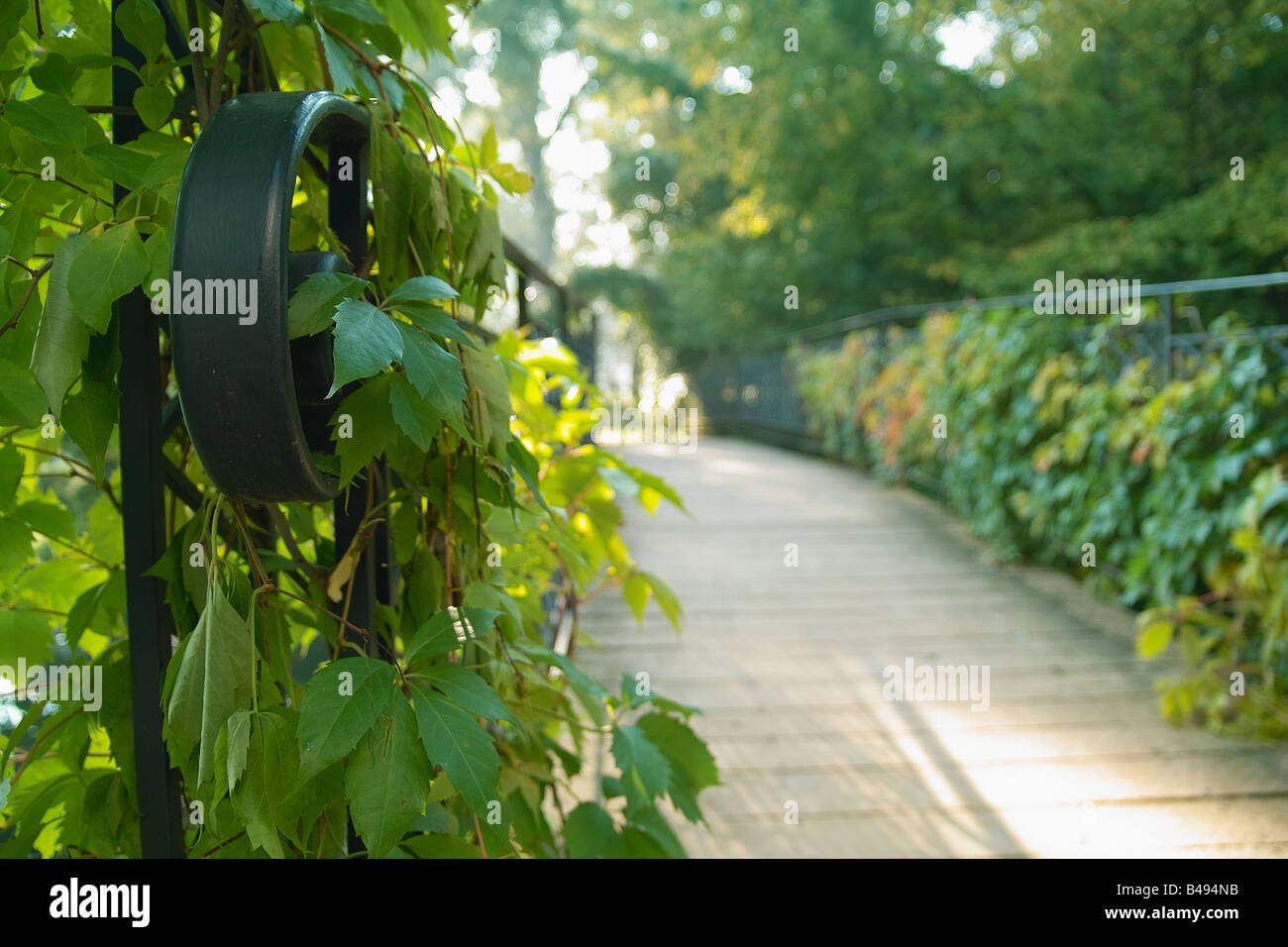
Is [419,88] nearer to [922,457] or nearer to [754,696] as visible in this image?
[754,696]

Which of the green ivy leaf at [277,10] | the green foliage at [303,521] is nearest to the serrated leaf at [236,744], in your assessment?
the green foliage at [303,521]

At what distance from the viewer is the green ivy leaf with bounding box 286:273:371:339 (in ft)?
2.53

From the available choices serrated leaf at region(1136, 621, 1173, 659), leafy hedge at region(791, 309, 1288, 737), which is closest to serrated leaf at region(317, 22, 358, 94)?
leafy hedge at region(791, 309, 1288, 737)

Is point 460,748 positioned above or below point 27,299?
below

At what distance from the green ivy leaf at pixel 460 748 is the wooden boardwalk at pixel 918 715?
163 cm

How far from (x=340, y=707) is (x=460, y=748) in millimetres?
102

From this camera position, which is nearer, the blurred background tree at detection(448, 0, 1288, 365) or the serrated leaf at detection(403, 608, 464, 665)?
the serrated leaf at detection(403, 608, 464, 665)

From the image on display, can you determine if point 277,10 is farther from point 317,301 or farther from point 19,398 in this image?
point 19,398

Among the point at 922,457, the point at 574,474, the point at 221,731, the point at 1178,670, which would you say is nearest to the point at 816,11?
the point at 922,457

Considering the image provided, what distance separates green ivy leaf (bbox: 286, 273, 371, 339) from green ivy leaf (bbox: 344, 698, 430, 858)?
318mm

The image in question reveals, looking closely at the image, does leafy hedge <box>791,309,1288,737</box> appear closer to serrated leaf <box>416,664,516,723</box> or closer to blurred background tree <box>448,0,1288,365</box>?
serrated leaf <box>416,664,516,723</box>

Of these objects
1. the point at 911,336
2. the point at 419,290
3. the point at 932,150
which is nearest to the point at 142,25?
the point at 419,290

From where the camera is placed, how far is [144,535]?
0.89 meters

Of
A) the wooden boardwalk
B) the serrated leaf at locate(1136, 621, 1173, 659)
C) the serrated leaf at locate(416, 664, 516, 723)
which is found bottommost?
the wooden boardwalk
